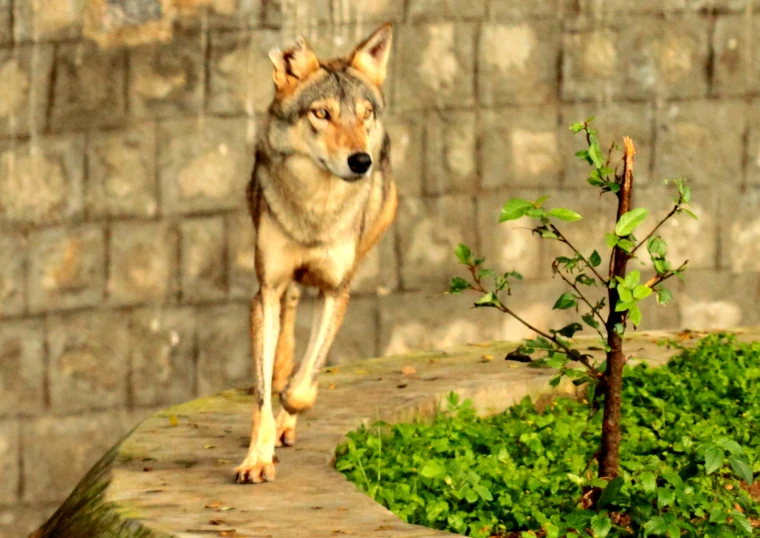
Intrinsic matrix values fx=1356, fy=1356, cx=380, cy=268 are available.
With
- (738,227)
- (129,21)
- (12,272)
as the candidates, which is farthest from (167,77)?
(738,227)

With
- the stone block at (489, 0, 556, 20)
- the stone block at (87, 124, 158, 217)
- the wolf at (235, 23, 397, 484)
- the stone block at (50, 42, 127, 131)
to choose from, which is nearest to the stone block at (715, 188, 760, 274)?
the stone block at (489, 0, 556, 20)

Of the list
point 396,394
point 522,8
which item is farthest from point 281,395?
point 522,8

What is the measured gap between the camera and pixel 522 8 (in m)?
8.15

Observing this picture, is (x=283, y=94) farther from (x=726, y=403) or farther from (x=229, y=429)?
(x=726, y=403)

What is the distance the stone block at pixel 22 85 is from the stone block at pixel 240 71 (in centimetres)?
94

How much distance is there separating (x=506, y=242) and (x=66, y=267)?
261 centimetres

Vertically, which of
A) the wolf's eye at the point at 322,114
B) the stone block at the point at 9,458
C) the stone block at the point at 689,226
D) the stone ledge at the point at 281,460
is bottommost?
the stone block at the point at 9,458

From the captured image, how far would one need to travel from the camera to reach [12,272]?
7738 mm

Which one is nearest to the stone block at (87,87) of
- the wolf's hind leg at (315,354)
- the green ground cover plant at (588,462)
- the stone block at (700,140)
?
the wolf's hind leg at (315,354)

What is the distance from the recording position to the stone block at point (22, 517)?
7922 mm

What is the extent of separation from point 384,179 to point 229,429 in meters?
1.37

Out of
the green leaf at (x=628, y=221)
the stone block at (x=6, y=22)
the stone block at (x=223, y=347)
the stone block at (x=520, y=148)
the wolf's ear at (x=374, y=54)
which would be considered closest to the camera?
the green leaf at (x=628, y=221)

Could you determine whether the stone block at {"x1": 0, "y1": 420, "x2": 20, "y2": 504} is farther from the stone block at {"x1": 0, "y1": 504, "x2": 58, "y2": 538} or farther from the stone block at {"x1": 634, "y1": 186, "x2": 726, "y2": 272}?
the stone block at {"x1": 634, "y1": 186, "x2": 726, "y2": 272}

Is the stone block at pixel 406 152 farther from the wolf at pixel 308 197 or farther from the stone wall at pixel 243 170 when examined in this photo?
A: the wolf at pixel 308 197
